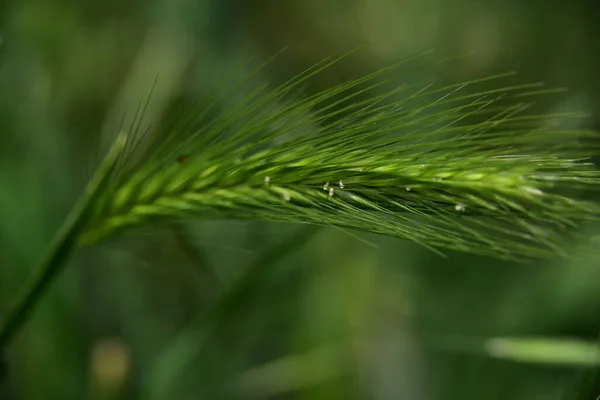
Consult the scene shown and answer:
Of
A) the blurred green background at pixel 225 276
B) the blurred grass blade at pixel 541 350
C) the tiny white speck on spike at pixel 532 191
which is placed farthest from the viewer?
the blurred green background at pixel 225 276

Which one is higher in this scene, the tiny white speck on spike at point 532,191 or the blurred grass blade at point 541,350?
the tiny white speck on spike at point 532,191

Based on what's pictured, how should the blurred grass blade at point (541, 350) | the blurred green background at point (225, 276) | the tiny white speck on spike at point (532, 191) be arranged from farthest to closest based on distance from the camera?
the blurred green background at point (225, 276) → the blurred grass blade at point (541, 350) → the tiny white speck on spike at point (532, 191)

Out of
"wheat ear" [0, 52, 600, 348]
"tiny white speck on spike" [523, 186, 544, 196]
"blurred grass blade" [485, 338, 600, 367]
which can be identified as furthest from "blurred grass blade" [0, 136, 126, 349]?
"blurred grass blade" [485, 338, 600, 367]

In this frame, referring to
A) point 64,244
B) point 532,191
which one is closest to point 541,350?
point 532,191

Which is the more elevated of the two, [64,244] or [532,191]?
[532,191]

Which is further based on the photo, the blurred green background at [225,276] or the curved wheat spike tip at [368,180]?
the blurred green background at [225,276]

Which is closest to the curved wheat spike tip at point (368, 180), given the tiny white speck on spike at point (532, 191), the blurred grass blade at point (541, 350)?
the tiny white speck on spike at point (532, 191)

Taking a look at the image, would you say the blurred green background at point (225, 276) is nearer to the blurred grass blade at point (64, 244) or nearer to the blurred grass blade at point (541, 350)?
the blurred grass blade at point (541, 350)

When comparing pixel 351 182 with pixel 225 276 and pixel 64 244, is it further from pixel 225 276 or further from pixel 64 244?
pixel 225 276

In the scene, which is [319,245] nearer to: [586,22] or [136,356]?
[136,356]
